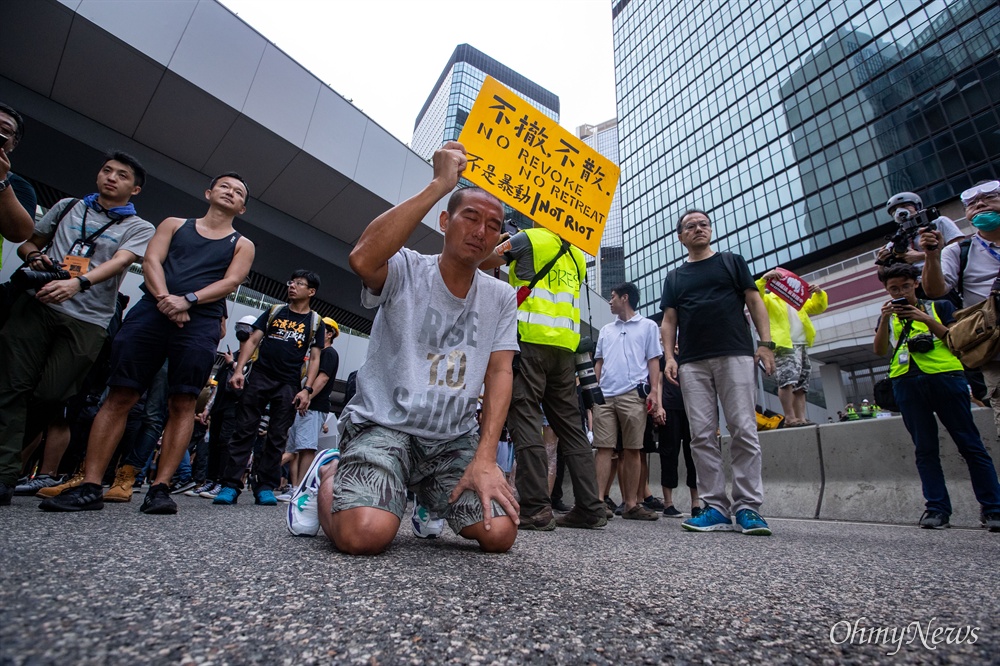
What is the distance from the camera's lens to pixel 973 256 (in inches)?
110

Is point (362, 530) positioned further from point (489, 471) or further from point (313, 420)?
point (313, 420)

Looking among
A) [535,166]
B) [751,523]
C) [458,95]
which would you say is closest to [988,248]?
[751,523]

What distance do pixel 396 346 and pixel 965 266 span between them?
3352 millimetres

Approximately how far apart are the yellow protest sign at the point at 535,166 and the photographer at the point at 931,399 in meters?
2.07

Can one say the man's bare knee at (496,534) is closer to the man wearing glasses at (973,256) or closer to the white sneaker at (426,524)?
the white sneaker at (426,524)

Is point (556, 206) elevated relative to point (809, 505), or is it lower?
elevated

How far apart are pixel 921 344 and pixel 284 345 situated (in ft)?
15.0

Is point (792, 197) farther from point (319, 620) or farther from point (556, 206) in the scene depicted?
point (319, 620)

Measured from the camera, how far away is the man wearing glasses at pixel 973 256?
8.67 ft

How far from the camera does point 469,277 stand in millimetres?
1983

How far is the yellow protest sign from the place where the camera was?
3809mm

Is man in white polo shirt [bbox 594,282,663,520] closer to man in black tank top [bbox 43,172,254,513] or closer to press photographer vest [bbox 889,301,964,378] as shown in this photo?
press photographer vest [bbox 889,301,964,378]

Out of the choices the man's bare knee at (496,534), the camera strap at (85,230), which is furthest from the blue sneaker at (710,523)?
the camera strap at (85,230)

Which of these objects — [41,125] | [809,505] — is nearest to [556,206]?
[809,505]
